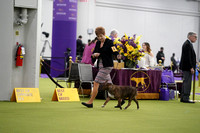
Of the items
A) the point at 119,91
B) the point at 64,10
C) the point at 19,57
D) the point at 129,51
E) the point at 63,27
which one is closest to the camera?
the point at 119,91

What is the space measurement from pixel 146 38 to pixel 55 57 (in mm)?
12331

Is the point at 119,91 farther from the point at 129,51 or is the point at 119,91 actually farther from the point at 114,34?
the point at 114,34

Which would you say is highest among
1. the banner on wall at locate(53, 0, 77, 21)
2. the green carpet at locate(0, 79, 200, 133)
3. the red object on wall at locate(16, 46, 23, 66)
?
the banner on wall at locate(53, 0, 77, 21)

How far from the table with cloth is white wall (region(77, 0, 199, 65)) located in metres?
14.4

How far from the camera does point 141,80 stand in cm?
962

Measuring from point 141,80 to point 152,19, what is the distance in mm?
19384

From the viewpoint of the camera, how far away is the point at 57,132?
438 cm

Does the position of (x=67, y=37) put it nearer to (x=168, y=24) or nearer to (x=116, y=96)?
(x=116, y=96)

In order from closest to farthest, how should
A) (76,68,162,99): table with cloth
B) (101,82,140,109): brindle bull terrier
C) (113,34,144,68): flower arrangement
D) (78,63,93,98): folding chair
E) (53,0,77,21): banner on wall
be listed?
(101,82,140,109): brindle bull terrier < (76,68,162,99): table with cloth < (78,63,93,98): folding chair < (113,34,144,68): flower arrangement < (53,0,77,21): banner on wall

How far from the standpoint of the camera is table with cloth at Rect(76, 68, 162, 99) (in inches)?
369

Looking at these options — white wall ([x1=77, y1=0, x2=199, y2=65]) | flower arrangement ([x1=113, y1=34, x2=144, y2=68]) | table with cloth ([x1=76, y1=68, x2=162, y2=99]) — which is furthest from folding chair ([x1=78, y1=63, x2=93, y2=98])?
white wall ([x1=77, y1=0, x2=199, y2=65])

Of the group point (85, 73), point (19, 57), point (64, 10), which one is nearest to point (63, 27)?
point (64, 10)

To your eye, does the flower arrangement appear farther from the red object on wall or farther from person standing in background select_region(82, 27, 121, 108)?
the red object on wall

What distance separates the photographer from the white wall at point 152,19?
26.3 m
